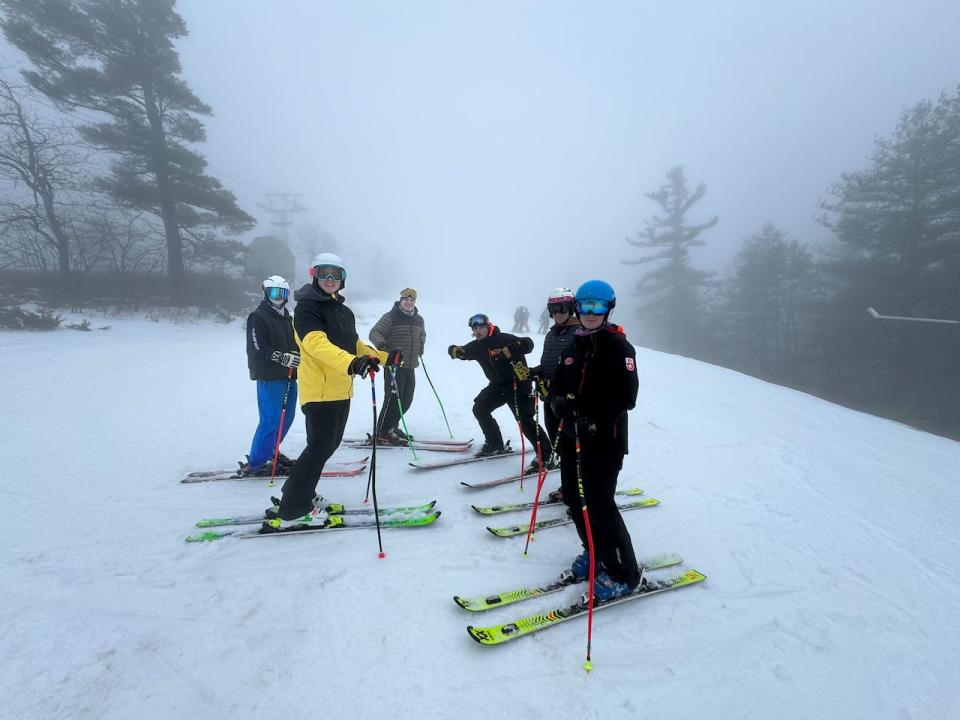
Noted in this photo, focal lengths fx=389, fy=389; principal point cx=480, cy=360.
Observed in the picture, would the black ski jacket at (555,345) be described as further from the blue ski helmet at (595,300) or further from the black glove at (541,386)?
the blue ski helmet at (595,300)

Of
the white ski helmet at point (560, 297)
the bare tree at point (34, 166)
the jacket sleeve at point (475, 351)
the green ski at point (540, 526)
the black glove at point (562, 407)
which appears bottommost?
the green ski at point (540, 526)

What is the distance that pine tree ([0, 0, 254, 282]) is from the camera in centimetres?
1412

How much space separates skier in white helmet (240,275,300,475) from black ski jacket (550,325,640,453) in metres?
3.41

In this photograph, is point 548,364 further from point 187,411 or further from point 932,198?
point 932,198

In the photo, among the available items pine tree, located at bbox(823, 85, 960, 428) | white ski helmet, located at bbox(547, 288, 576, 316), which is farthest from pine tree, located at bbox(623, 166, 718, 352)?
white ski helmet, located at bbox(547, 288, 576, 316)

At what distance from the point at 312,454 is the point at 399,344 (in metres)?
2.97

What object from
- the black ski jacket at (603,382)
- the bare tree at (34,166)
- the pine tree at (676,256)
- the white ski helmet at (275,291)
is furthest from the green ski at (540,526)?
the pine tree at (676,256)

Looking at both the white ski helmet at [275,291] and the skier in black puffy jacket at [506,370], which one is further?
the skier in black puffy jacket at [506,370]

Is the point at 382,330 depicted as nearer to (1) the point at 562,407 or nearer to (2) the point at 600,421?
(1) the point at 562,407

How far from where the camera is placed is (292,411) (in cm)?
501

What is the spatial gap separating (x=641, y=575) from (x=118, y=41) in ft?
81.9

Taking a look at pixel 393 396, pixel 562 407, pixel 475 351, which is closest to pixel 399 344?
pixel 393 396

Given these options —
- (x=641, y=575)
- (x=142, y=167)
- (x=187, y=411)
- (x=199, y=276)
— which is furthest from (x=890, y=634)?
(x=142, y=167)

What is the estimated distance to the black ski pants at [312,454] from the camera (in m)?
3.50
